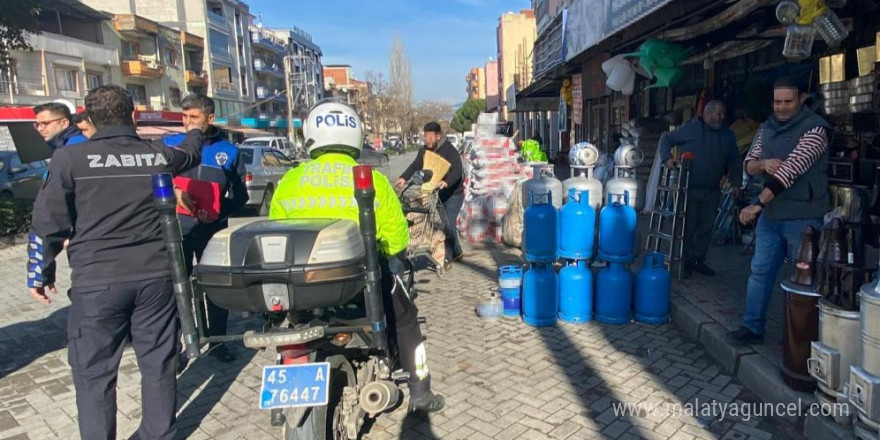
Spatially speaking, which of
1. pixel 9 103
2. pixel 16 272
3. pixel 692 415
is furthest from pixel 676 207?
pixel 9 103

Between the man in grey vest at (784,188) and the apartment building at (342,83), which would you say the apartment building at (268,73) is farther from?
the man in grey vest at (784,188)

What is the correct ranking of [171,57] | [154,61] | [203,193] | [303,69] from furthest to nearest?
[303,69] → [171,57] → [154,61] → [203,193]

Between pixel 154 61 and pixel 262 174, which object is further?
pixel 154 61

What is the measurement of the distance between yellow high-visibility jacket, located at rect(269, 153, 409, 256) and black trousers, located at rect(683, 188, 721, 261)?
161 inches

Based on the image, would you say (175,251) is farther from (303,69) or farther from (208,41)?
(303,69)

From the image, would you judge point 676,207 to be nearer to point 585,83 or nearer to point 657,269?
point 657,269

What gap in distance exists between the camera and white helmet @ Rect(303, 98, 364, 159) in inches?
112

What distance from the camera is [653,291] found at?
480 cm

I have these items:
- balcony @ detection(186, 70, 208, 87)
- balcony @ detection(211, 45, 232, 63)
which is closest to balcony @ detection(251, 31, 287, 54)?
balcony @ detection(211, 45, 232, 63)

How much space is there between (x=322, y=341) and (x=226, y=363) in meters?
2.22

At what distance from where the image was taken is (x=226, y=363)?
4492 millimetres

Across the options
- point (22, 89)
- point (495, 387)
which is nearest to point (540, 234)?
point (495, 387)

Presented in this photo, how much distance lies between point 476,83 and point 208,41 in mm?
67599

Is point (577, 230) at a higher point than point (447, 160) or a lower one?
lower
